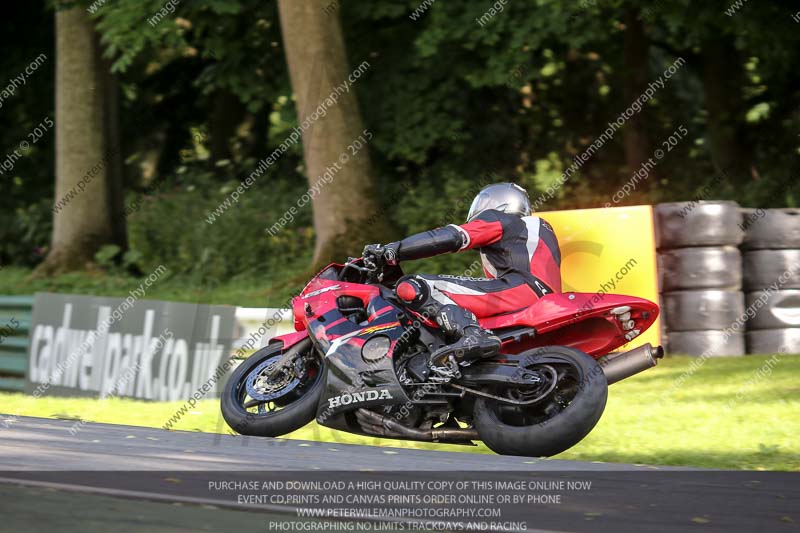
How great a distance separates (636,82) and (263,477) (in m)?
17.5

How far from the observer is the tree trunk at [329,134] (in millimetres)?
18141

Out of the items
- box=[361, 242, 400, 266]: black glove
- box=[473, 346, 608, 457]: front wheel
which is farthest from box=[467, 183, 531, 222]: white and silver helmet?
box=[473, 346, 608, 457]: front wheel

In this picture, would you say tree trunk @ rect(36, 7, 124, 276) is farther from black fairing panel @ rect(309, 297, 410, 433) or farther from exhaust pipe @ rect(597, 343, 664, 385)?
exhaust pipe @ rect(597, 343, 664, 385)

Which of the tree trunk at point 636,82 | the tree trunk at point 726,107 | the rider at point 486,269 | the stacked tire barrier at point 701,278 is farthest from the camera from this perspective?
the tree trunk at point 726,107

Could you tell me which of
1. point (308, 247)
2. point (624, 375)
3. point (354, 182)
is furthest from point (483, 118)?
point (624, 375)

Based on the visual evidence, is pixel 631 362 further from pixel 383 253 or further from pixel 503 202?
pixel 383 253

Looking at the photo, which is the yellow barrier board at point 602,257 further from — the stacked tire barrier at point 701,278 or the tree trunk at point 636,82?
the tree trunk at point 636,82

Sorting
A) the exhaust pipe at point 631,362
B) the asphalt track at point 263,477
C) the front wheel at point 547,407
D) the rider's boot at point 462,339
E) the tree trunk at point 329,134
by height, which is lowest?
the asphalt track at point 263,477

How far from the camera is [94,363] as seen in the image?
13.4 metres

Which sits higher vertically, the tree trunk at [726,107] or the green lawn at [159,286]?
the tree trunk at [726,107]

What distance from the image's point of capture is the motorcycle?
8.23 metres

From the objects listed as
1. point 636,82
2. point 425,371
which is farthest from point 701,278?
point 636,82

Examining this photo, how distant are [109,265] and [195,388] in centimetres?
1139

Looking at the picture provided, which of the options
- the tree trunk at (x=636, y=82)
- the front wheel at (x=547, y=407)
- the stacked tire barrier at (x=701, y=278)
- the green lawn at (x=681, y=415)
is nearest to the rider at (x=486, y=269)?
the front wheel at (x=547, y=407)
